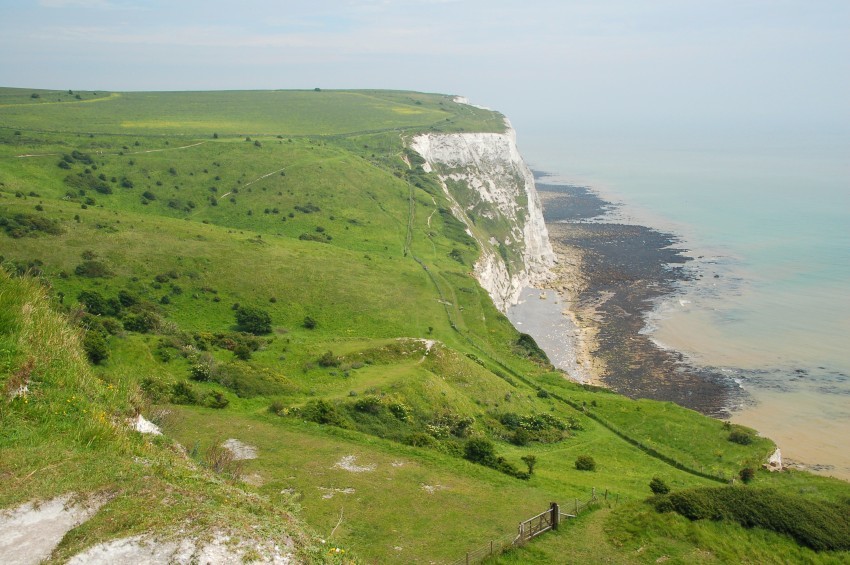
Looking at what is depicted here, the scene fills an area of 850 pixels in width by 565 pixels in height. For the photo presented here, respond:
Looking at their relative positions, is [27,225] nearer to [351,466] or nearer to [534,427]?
[351,466]

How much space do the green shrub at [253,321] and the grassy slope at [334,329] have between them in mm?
1175

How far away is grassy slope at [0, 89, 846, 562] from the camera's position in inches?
1064

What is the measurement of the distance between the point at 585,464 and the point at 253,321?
3649 cm

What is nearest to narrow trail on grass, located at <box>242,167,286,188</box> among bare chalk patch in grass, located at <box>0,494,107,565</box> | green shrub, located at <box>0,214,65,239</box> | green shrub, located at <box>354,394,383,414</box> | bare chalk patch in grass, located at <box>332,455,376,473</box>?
green shrub, located at <box>0,214,65,239</box>

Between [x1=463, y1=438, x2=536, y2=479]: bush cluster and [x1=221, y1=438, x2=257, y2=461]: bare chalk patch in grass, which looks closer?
[x1=221, y1=438, x2=257, y2=461]: bare chalk patch in grass

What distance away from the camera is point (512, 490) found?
102 feet

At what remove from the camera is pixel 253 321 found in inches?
2511

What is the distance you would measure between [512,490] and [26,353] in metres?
21.1

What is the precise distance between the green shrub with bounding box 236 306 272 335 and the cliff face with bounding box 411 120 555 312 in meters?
52.0

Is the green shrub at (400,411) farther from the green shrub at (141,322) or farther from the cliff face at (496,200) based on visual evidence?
the cliff face at (496,200)

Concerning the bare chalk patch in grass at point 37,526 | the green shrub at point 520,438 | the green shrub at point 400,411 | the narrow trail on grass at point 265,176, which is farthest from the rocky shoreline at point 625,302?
the bare chalk patch in grass at point 37,526

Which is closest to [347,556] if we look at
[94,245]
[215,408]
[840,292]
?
[215,408]

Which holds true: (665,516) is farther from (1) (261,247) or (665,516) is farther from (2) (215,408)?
(1) (261,247)

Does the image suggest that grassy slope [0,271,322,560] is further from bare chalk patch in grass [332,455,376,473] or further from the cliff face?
the cliff face
